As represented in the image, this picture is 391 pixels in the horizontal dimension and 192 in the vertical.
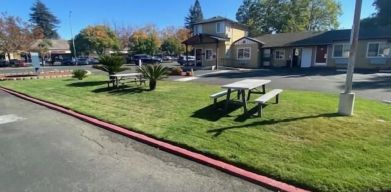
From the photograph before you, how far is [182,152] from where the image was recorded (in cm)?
473

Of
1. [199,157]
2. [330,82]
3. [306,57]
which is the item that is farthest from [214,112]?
[306,57]

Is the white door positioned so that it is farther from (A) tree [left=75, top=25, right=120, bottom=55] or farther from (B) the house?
(A) tree [left=75, top=25, right=120, bottom=55]

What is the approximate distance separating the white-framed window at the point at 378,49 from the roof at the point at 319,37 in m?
0.71

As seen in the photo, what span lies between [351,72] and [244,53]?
25140 millimetres

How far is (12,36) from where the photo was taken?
1666 inches

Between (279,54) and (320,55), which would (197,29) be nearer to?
(279,54)

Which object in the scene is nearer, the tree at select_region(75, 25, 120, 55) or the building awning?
the building awning

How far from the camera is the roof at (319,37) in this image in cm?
2452

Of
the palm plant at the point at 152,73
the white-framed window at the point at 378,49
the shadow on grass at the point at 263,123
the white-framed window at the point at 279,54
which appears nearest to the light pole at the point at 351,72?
the shadow on grass at the point at 263,123

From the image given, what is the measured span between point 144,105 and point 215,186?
17.4ft

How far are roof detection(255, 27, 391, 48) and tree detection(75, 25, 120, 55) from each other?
122 ft

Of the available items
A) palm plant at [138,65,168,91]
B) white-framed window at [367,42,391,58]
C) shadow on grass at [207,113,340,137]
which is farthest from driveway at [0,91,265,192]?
white-framed window at [367,42,391,58]

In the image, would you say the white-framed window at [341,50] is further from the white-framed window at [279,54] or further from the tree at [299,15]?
the tree at [299,15]

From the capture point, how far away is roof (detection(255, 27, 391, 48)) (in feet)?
80.4
